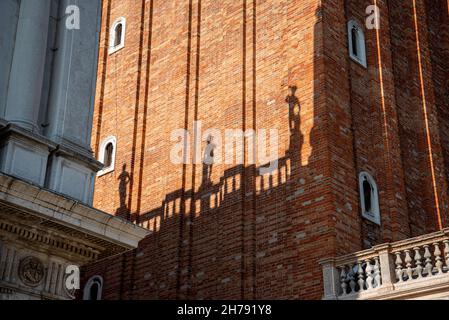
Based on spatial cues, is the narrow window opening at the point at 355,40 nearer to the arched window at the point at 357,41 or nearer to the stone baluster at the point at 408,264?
the arched window at the point at 357,41

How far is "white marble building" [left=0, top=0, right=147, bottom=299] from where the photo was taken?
1130 cm

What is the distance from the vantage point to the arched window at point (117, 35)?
84.2 ft

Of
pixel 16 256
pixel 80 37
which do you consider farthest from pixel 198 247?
pixel 16 256

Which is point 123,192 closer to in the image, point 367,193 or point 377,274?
point 367,193

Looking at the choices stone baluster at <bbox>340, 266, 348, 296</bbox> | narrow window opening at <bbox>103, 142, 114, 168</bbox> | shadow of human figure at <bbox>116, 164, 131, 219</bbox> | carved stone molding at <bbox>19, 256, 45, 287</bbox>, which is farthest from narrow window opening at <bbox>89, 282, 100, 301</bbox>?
carved stone molding at <bbox>19, 256, 45, 287</bbox>

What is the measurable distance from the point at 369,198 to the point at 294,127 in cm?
241

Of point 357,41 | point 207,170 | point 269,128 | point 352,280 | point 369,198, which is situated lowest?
point 352,280

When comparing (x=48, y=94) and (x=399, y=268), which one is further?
(x=399, y=268)

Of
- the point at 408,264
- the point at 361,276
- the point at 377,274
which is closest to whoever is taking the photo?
the point at 408,264

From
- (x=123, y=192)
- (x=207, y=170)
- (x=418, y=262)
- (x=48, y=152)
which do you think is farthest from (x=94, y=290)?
(x=48, y=152)

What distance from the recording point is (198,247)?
2016cm

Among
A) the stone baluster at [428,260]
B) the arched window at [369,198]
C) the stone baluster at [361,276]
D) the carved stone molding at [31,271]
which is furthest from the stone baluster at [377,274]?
the carved stone molding at [31,271]

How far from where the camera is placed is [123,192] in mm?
22594

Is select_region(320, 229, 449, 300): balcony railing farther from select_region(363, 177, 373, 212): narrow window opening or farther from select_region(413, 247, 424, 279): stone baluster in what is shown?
select_region(363, 177, 373, 212): narrow window opening
